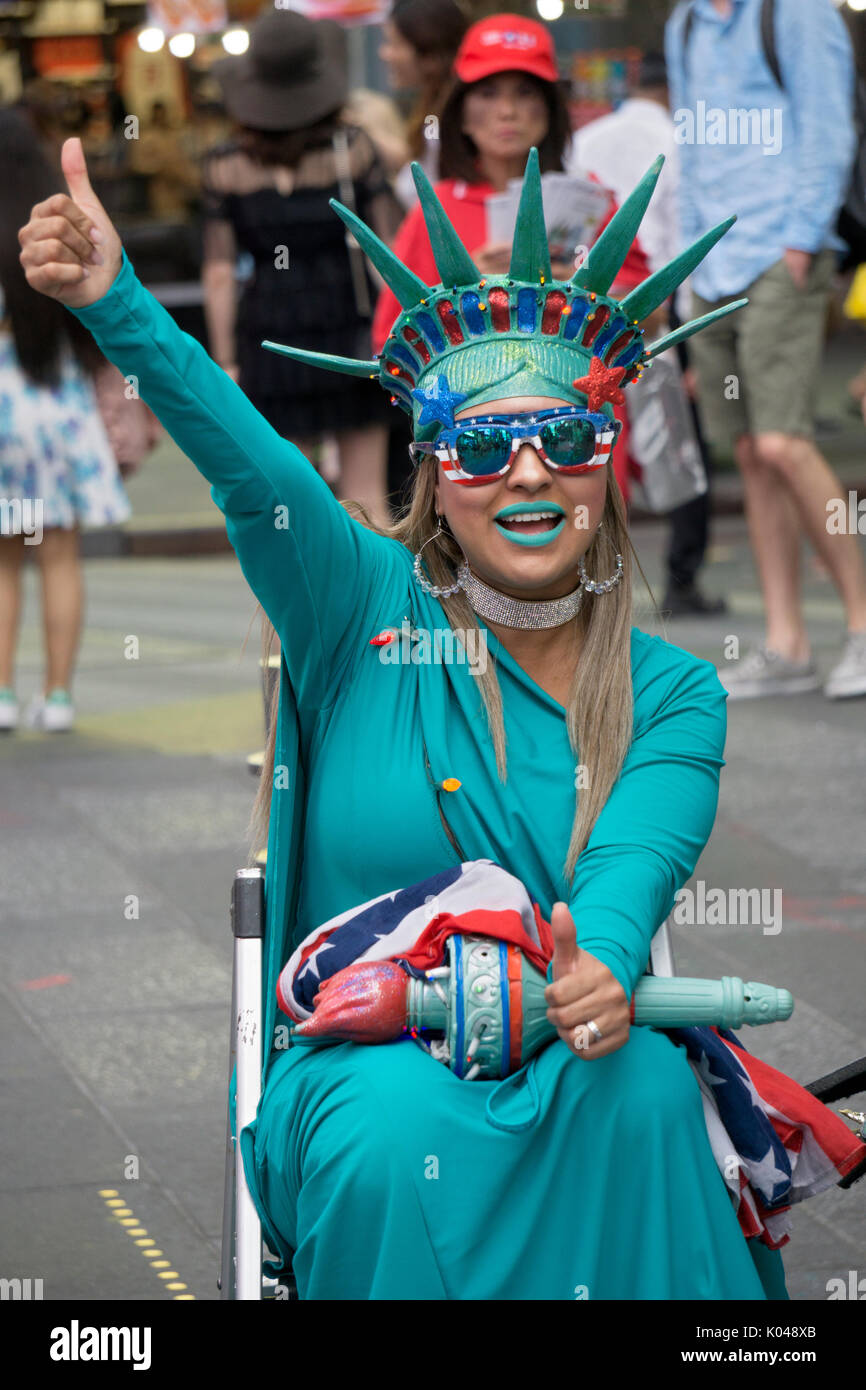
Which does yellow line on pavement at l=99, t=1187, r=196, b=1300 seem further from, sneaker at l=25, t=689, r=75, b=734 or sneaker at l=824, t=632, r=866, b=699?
sneaker at l=824, t=632, r=866, b=699

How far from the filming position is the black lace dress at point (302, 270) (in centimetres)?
739

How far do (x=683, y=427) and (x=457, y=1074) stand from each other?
436cm

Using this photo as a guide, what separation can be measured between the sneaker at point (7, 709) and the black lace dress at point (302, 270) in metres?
1.29

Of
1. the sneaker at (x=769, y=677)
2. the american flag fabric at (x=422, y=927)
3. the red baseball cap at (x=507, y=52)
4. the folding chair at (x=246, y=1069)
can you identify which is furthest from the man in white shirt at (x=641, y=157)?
the american flag fabric at (x=422, y=927)

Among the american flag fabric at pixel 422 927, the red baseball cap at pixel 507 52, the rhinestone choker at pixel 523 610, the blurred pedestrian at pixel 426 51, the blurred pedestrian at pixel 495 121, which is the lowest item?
the american flag fabric at pixel 422 927

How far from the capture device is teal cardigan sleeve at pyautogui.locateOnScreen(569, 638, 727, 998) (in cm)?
269

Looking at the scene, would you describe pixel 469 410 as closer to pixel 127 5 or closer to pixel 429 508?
pixel 429 508

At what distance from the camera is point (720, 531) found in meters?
11.7

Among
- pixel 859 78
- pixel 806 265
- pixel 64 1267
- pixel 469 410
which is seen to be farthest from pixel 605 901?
pixel 859 78

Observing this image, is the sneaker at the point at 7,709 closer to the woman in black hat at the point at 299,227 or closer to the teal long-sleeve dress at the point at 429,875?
the woman in black hat at the point at 299,227

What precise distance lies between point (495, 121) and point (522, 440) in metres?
3.09

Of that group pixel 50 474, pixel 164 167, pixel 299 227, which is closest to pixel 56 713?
pixel 50 474

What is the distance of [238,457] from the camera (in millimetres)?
2684

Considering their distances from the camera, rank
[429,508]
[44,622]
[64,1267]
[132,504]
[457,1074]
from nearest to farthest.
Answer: [457,1074] → [429,508] → [64,1267] → [44,622] → [132,504]
